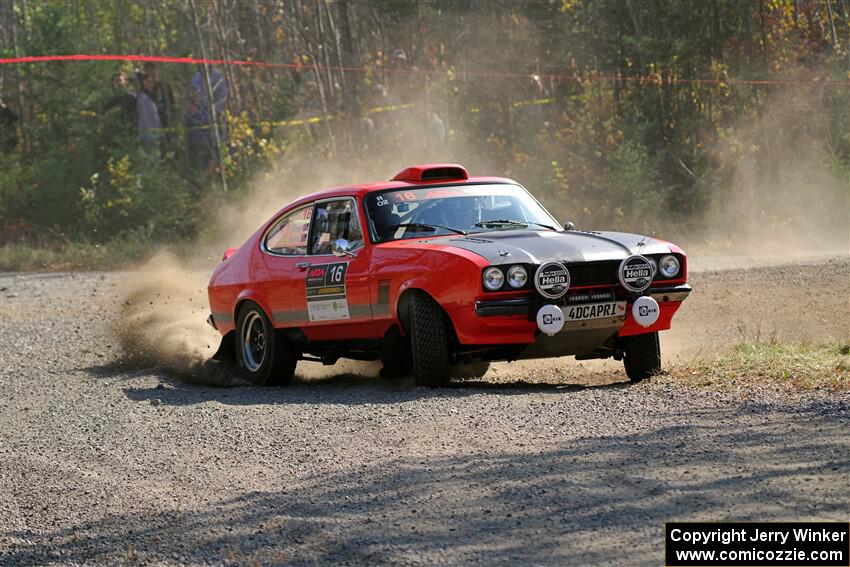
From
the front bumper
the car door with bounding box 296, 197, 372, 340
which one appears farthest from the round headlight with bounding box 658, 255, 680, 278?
the car door with bounding box 296, 197, 372, 340

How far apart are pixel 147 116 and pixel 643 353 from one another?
2306 cm

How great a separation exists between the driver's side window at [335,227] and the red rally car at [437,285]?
0.05ft

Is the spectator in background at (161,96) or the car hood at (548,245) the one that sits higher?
the spectator in background at (161,96)

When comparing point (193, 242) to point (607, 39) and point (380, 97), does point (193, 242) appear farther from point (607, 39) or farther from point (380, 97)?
point (607, 39)

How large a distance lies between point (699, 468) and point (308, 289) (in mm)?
5174

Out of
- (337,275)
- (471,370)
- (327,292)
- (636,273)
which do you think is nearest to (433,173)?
(337,275)

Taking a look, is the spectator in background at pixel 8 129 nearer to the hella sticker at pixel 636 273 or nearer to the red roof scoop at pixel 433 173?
the red roof scoop at pixel 433 173

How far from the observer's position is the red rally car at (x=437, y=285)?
29.6 ft

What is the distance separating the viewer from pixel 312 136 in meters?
30.9

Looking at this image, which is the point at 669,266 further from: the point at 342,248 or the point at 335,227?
the point at 335,227

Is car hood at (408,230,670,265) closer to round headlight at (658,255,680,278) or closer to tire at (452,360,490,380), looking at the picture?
round headlight at (658,255,680,278)

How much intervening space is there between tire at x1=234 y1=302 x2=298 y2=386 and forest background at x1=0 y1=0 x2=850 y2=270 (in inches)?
545

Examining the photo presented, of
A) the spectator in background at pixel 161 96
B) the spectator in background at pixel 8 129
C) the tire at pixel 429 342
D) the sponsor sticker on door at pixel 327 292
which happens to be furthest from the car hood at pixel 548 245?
the spectator in background at pixel 8 129

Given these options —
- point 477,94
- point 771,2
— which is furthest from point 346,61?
point 771,2
